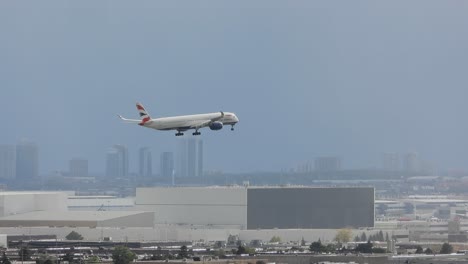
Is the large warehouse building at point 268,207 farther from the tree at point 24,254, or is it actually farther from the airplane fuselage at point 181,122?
the airplane fuselage at point 181,122

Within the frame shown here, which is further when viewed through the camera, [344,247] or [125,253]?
[344,247]

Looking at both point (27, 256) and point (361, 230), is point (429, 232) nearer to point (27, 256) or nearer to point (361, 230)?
point (361, 230)

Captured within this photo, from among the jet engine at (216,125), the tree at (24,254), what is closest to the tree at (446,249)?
the tree at (24,254)

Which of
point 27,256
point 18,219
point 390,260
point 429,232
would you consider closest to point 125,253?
point 27,256

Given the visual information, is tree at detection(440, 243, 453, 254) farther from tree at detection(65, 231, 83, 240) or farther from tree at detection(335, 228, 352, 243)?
tree at detection(65, 231, 83, 240)

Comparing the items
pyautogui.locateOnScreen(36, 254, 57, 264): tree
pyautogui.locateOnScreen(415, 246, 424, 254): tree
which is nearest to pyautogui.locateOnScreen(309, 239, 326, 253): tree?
pyautogui.locateOnScreen(415, 246, 424, 254): tree

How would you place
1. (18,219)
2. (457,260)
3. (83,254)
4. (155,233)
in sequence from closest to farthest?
(457,260), (83,254), (155,233), (18,219)
